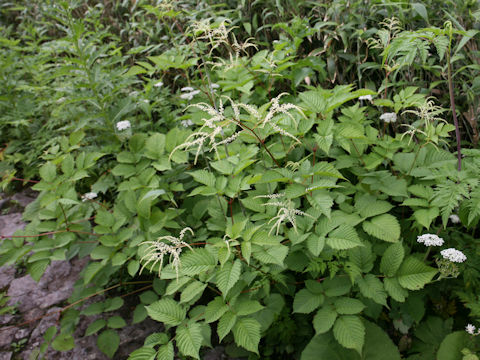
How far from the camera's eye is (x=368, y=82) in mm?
2566

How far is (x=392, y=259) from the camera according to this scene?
1436 mm

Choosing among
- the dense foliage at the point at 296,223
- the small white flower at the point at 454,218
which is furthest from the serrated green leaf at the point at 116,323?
the small white flower at the point at 454,218

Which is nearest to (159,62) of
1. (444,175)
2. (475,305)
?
(444,175)

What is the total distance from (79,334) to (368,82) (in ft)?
9.44

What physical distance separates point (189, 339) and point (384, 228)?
3.34 feet

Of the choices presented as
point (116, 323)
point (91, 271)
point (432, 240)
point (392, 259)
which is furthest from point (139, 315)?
point (432, 240)

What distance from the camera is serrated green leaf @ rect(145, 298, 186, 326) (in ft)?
4.58

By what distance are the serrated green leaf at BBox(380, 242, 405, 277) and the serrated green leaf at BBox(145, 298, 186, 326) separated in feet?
3.21

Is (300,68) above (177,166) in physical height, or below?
above

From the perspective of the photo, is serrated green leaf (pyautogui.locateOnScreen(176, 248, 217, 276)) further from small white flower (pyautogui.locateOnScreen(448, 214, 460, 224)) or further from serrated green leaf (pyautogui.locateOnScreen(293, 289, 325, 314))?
small white flower (pyautogui.locateOnScreen(448, 214, 460, 224))

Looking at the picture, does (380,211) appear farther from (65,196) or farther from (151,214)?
(65,196)

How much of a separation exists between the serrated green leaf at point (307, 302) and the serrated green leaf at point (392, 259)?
1.09ft

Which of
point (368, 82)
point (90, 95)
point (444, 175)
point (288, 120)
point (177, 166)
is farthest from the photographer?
point (368, 82)

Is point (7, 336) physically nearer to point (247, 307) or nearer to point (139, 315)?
point (139, 315)
